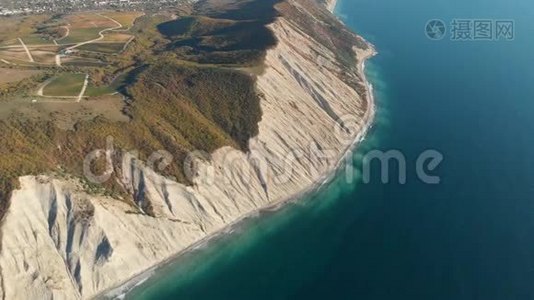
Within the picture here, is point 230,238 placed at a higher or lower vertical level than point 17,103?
lower

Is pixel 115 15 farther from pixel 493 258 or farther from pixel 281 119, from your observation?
pixel 493 258

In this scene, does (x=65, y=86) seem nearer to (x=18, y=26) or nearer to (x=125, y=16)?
(x=18, y=26)

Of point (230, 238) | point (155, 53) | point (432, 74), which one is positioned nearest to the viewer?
point (230, 238)

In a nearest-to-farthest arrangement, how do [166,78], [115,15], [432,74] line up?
[166,78]
[432,74]
[115,15]

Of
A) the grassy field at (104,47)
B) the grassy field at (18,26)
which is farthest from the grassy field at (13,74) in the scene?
the grassy field at (18,26)

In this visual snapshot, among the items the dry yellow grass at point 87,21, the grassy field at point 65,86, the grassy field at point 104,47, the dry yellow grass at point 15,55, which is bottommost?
the dry yellow grass at point 87,21

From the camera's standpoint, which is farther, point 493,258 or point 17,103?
point 17,103

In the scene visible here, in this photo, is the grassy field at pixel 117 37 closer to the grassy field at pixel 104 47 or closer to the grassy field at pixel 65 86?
the grassy field at pixel 104 47

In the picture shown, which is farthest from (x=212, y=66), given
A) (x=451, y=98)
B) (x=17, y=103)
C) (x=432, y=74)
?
(x=432, y=74)
